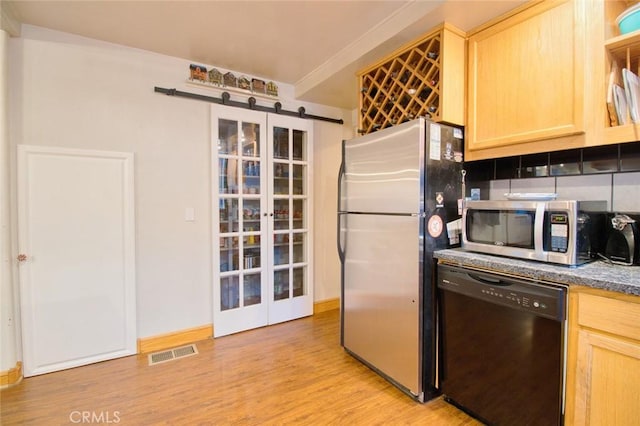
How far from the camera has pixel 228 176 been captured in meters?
3.03

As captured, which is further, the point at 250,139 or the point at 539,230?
the point at 250,139

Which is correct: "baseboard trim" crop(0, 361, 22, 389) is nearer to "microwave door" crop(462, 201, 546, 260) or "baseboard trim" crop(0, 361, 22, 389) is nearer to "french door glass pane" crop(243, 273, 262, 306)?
"french door glass pane" crop(243, 273, 262, 306)

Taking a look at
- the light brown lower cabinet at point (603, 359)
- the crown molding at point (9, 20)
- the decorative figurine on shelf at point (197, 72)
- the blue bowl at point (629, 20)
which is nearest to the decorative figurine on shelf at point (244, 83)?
the decorative figurine on shelf at point (197, 72)

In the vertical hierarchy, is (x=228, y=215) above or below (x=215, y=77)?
below

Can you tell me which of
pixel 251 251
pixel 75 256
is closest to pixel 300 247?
pixel 251 251

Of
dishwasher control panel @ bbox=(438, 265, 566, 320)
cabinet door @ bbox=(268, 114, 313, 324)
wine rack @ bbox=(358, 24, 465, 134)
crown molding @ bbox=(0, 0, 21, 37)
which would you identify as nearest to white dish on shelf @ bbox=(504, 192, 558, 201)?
dishwasher control panel @ bbox=(438, 265, 566, 320)

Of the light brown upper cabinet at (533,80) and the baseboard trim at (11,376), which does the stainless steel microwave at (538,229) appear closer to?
the light brown upper cabinet at (533,80)

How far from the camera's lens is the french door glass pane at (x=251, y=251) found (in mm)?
3146

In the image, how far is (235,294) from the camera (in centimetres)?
311

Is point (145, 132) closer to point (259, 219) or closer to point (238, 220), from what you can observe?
point (238, 220)

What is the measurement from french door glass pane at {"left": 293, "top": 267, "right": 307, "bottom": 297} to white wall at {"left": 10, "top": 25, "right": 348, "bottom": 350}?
0.97 metres

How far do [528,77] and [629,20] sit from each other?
1.45 feet

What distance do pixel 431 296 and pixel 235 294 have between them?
78.9 inches

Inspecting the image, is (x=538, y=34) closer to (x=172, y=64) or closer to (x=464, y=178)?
(x=464, y=178)
